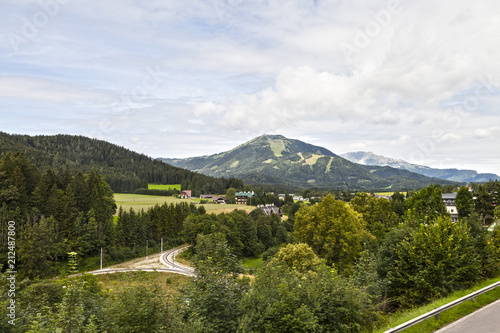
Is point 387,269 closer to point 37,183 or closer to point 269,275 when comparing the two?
point 269,275

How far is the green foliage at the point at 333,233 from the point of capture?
115 feet

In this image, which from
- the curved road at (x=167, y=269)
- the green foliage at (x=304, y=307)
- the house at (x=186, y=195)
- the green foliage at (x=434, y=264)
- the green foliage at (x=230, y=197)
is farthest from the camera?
the house at (x=186, y=195)

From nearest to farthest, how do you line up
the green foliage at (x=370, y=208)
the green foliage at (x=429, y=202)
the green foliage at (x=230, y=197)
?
1. the green foliage at (x=429, y=202)
2. the green foliage at (x=370, y=208)
3. the green foliage at (x=230, y=197)

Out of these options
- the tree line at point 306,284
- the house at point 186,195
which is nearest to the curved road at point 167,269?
the tree line at point 306,284

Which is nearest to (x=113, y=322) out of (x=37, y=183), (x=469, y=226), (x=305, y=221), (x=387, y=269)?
(x=387, y=269)

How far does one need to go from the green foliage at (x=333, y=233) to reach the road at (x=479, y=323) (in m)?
22.8

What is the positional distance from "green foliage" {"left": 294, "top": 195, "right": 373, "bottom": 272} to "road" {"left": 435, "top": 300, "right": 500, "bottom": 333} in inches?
896

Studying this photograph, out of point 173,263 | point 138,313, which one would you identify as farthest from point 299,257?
point 173,263

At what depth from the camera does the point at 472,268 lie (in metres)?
17.1

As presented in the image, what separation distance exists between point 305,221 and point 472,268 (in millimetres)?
21810

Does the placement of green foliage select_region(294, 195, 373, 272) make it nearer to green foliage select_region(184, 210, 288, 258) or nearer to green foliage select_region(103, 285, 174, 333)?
green foliage select_region(103, 285, 174, 333)

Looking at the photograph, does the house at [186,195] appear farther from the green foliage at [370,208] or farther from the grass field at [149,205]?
the green foliage at [370,208]

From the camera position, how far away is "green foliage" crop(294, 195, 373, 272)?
3494 centimetres

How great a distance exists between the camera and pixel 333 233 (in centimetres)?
3528
